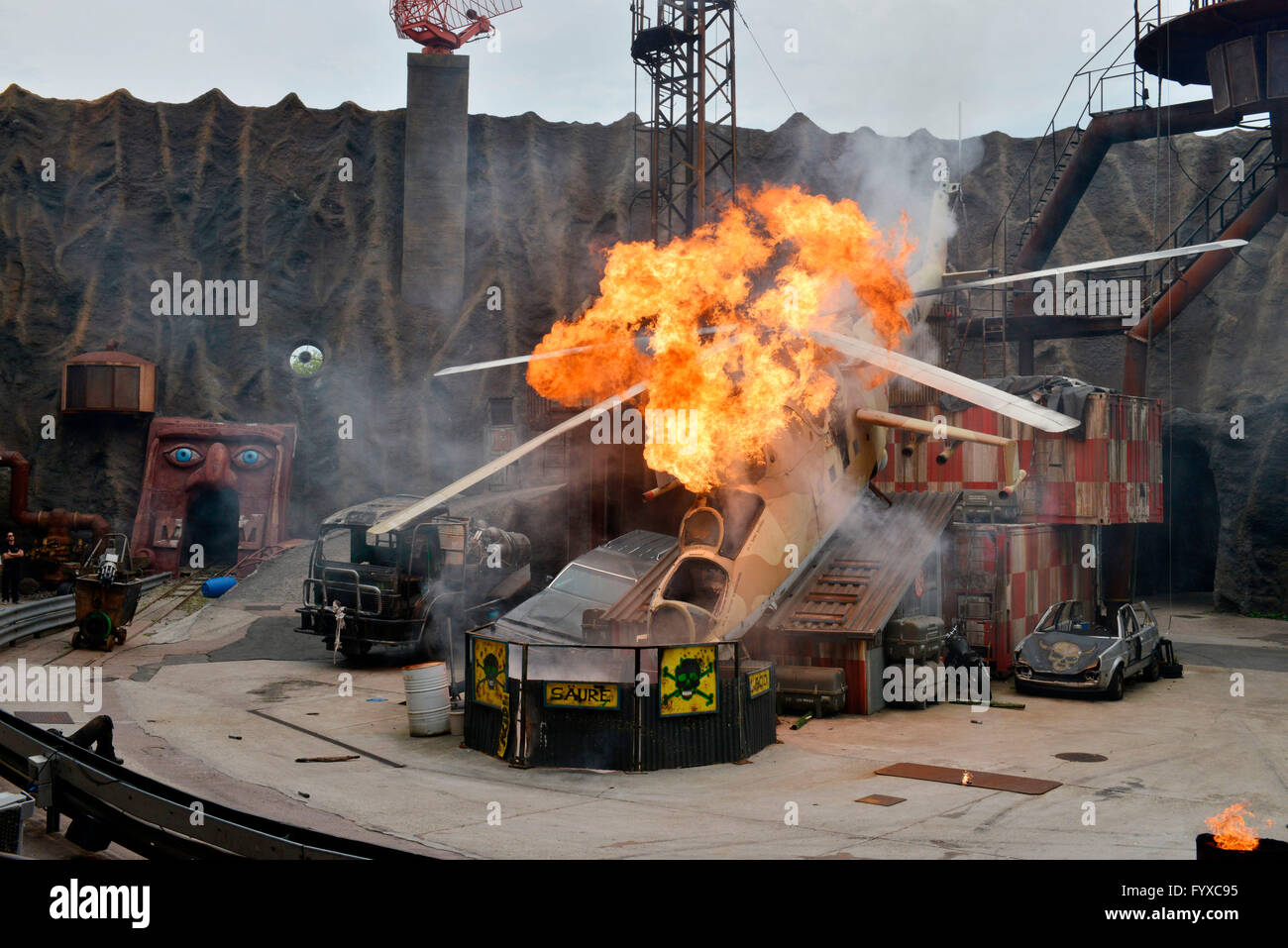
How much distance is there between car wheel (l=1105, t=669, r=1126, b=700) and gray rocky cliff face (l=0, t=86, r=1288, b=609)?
85.4 ft

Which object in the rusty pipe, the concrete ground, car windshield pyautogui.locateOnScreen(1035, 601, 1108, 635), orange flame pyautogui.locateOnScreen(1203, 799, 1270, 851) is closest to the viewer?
orange flame pyautogui.locateOnScreen(1203, 799, 1270, 851)

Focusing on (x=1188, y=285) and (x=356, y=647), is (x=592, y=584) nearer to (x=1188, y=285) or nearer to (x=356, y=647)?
(x=356, y=647)

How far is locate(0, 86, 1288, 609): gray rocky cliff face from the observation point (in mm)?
46500

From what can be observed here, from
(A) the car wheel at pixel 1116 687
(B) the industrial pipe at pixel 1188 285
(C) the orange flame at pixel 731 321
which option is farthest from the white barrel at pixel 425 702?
(B) the industrial pipe at pixel 1188 285

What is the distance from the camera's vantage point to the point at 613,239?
177ft

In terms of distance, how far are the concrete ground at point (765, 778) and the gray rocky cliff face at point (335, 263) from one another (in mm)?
26372

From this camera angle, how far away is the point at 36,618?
25812 mm

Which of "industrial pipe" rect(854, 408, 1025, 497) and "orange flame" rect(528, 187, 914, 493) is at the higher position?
"orange flame" rect(528, 187, 914, 493)

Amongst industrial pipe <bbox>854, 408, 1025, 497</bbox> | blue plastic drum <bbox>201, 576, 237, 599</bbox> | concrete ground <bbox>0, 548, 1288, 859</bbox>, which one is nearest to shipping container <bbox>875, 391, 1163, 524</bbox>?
industrial pipe <bbox>854, 408, 1025, 497</bbox>

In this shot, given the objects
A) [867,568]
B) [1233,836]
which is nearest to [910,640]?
[867,568]

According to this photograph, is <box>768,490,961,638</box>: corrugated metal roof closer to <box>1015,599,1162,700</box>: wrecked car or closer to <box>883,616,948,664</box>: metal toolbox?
<box>883,616,948,664</box>: metal toolbox

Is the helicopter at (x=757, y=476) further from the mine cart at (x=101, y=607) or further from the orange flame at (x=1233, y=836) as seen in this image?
the mine cart at (x=101, y=607)

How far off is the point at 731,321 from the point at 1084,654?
8914 mm

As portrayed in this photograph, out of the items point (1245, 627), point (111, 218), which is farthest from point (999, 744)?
point (111, 218)
